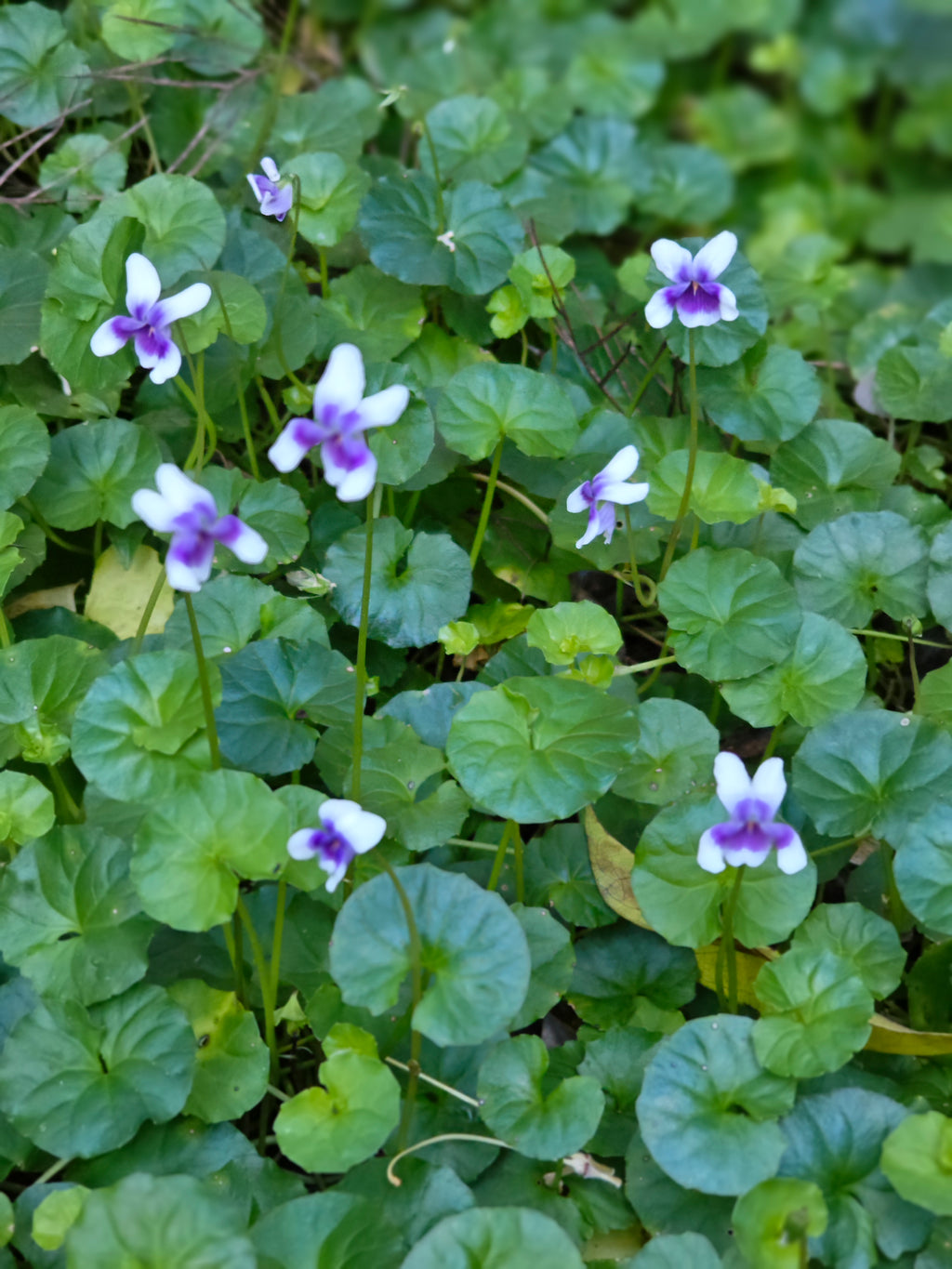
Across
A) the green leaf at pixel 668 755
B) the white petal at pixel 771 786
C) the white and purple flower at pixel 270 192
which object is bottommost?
the green leaf at pixel 668 755

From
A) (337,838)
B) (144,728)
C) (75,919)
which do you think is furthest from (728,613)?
(75,919)

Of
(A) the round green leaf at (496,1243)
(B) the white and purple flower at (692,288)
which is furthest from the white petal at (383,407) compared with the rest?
(A) the round green leaf at (496,1243)

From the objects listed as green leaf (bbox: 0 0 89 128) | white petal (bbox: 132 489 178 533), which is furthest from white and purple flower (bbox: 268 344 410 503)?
green leaf (bbox: 0 0 89 128)

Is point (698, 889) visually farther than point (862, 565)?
No

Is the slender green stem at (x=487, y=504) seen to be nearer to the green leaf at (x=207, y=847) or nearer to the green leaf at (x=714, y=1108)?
the green leaf at (x=207, y=847)

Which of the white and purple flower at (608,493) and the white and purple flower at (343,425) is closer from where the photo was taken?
the white and purple flower at (343,425)

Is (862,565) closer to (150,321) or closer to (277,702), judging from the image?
(277,702)

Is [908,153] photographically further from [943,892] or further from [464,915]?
[464,915]
